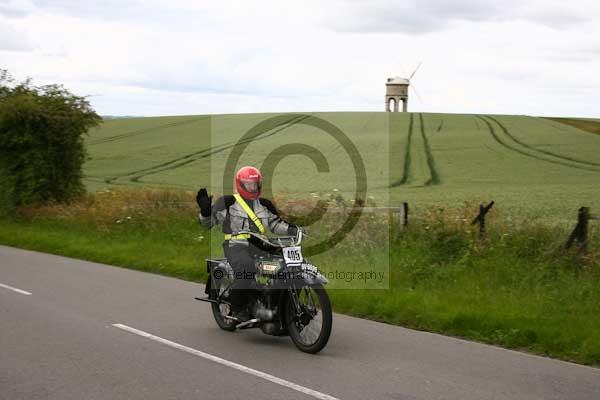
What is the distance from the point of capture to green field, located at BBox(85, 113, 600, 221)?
27734 millimetres

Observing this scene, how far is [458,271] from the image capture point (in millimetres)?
11711

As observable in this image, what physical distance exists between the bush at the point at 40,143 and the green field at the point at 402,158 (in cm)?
418

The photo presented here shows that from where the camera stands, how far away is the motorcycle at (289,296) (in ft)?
24.8

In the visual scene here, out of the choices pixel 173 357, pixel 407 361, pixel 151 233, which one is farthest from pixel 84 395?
pixel 151 233

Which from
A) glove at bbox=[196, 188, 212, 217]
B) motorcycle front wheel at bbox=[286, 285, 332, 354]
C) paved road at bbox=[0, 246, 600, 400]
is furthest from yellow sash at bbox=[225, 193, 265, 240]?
paved road at bbox=[0, 246, 600, 400]

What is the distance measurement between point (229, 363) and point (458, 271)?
5.69m

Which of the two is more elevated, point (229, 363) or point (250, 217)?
point (250, 217)

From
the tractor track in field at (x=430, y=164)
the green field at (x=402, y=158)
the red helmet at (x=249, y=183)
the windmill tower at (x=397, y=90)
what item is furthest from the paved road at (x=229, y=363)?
the windmill tower at (x=397, y=90)

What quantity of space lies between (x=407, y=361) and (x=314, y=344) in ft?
3.25

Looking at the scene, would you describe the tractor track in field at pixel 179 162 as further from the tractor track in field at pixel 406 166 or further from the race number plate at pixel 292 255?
the race number plate at pixel 292 255

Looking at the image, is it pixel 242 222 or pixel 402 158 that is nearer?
pixel 242 222

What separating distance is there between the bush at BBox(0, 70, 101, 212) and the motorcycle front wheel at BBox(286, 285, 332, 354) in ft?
59.5

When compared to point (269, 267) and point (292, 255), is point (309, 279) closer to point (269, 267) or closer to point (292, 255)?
point (292, 255)

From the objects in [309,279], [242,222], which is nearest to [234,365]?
[309,279]
